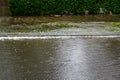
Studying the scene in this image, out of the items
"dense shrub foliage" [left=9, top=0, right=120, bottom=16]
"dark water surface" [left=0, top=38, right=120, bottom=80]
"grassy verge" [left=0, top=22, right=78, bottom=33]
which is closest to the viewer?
"dark water surface" [left=0, top=38, right=120, bottom=80]

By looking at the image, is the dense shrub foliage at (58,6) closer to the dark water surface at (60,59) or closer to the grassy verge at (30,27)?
the grassy verge at (30,27)

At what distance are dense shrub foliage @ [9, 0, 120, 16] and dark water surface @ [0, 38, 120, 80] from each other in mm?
7729

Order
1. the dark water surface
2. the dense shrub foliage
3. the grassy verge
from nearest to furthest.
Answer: the dark water surface → the grassy verge → the dense shrub foliage

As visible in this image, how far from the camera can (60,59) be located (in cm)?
950

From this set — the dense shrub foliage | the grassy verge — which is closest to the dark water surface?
the grassy verge

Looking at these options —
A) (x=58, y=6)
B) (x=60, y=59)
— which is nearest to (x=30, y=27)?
(x=58, y=6)

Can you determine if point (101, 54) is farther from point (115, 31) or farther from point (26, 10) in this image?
point (26, 10)

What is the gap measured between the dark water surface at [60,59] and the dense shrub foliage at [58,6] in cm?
773

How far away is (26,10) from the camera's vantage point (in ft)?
A: 67.5

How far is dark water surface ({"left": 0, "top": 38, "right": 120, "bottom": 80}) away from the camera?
7.89 metres

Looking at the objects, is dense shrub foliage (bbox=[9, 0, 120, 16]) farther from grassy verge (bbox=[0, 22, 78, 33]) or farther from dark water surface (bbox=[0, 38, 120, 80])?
dark water surface (bbox=[0, 38, 120, 80])

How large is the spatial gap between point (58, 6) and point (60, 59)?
11512mm

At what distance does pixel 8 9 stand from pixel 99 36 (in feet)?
27.3

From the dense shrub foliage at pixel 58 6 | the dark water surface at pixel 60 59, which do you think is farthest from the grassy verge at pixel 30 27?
the dense shrub foliage at pixel 58 6
